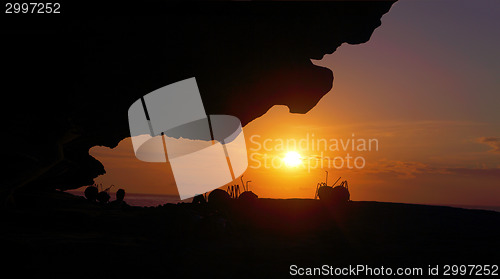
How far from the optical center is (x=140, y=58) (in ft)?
51.1

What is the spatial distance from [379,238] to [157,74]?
34.4ft

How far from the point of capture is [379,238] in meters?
11.5

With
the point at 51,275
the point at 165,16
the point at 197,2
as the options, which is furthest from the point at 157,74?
the point at 51,275

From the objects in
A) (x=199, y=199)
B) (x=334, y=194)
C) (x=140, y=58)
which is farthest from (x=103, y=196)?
(x=334, y=194)

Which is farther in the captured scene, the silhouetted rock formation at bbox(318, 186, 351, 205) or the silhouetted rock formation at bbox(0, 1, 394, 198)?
the silhouetted rock formation at bbox(318, 186, 351, 205)

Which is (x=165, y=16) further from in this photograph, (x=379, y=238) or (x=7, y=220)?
(x=379, y=238)

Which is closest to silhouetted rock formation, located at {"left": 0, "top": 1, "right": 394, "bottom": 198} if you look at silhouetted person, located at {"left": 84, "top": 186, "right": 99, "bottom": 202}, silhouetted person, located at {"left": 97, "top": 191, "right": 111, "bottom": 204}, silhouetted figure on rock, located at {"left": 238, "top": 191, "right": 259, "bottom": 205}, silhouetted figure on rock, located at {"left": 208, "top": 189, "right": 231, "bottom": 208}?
silhouetted figure on rock, located at {"left": 208, "top": 189, "right": 231, "bottom": 208}

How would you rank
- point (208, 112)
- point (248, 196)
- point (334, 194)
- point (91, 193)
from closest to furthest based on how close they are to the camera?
point (334, 194) → point (208, 112) → point (248, 196) → point (91, 193)

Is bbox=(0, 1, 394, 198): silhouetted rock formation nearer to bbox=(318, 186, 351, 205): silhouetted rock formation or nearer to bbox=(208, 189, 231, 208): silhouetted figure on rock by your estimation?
bbox=(208, 189, 231, 208): silhouetted figure on rock

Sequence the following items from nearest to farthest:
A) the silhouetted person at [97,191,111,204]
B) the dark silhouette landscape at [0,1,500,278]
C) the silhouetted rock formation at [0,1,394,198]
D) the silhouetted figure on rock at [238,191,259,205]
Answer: the dark silhouette landscape at [0,1,500,278]
the silhouetted rock formation at [0,1,394,198]
the silhouetted figure on rock at [238,191,259,205]
the silhouetted person at [97,191,111,204]

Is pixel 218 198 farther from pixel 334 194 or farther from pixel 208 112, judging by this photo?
pixel 334 194

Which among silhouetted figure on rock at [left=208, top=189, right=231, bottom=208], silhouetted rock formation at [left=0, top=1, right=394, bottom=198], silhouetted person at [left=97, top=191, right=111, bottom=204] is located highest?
silhouetted rock formation at [left=0, top=1, right=394, bottom=198]

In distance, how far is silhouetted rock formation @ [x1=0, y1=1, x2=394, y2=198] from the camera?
46.2ft

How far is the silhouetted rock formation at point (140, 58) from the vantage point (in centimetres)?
1408
